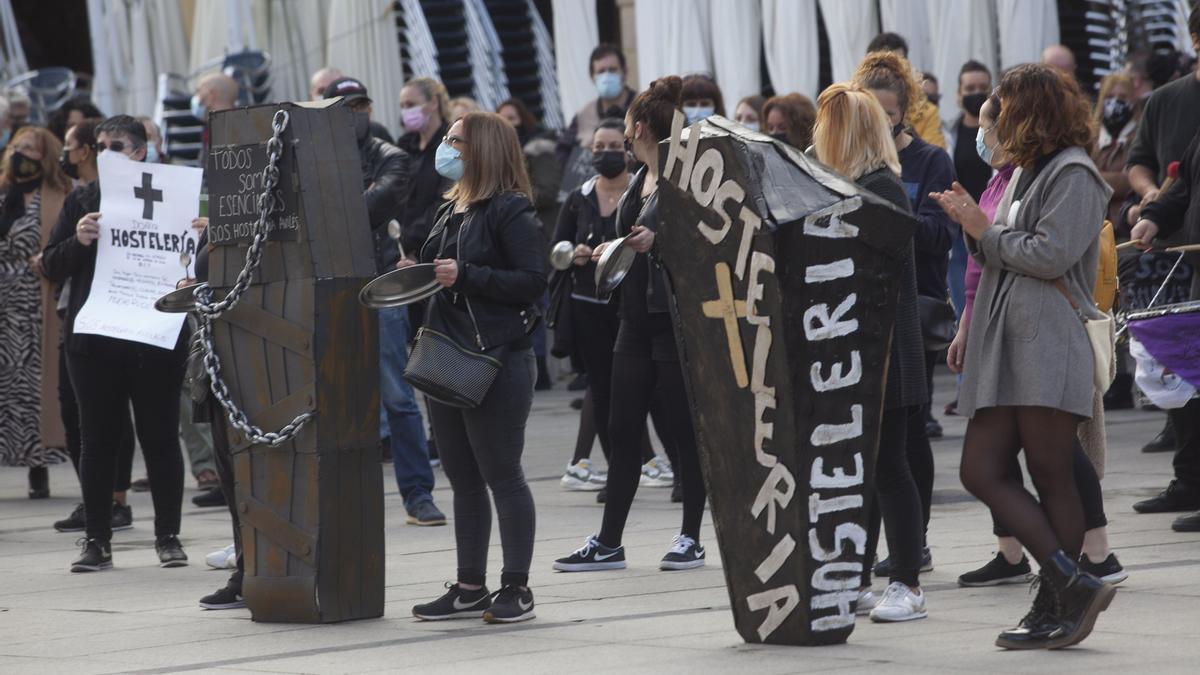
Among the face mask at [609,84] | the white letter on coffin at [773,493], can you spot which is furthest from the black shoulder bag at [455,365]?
the face mask at [609,84]

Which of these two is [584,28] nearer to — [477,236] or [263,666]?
[477,236]

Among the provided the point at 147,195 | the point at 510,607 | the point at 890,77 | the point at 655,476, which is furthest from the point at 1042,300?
the point at 655,476

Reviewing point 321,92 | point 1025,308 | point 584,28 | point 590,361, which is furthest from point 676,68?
point 1025,308

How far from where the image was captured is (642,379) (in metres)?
8.01

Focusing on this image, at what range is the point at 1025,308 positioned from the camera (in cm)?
585

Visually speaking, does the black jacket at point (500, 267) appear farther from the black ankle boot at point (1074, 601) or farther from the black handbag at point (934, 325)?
the black ankle boot at point (1074, 601)

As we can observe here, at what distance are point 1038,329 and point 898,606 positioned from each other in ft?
3.35

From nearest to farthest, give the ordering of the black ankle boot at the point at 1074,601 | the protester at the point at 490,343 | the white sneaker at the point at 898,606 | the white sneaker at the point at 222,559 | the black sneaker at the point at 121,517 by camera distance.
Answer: the black ankle boot at the point at 1074,601
the white sneaker at the point at 898,606
the protester at the point at 490,343
the white sneaker at the point at 222,559
the black sneaker at the point at 121,517

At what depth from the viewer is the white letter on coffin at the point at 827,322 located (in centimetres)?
561

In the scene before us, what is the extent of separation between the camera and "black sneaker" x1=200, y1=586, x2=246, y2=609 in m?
→ 7.18

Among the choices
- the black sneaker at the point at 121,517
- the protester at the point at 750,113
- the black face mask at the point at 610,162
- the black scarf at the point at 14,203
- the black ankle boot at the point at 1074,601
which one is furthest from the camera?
the protester at the point at 750,113

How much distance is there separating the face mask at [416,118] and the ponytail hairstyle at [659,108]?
2.57m

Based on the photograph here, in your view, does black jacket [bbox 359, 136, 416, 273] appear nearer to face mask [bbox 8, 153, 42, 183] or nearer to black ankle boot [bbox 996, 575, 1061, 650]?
face mask [bbox 8, 153, 42, 183]

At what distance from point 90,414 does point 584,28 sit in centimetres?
860
